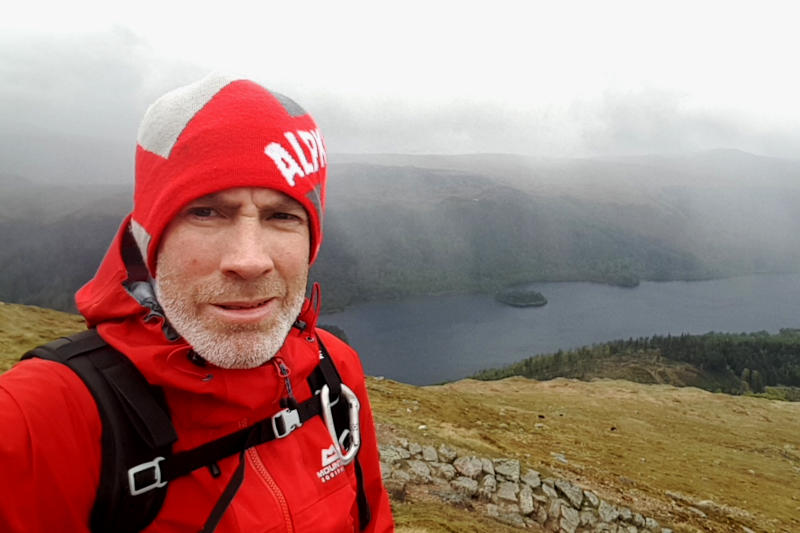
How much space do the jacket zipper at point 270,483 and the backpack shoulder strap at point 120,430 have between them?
12.3 inches

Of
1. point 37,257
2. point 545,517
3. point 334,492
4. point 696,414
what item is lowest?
point 37,257

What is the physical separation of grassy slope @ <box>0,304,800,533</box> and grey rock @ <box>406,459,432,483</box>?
90 cm

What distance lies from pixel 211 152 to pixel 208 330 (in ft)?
2.17

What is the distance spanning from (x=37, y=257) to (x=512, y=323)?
182m

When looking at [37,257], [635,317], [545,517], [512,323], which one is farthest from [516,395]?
[37,257]

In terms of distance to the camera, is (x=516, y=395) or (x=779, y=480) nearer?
(x=779, y=480)

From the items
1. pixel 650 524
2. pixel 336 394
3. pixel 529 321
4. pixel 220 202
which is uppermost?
pixel 220 202

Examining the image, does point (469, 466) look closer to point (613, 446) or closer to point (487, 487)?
point (487, 487)

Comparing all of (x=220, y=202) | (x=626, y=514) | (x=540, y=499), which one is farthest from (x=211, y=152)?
(x=626, y=514)

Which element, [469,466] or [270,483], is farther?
[469,466]

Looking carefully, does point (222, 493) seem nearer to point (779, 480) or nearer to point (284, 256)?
point (284, 256)

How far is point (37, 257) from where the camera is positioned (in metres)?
170

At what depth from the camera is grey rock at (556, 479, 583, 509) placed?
370 inches

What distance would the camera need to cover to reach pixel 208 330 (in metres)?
1.58
